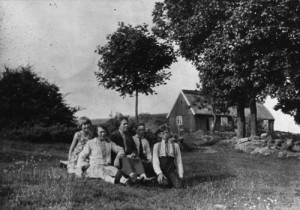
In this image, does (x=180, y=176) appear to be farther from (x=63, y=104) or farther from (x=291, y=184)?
Result: (x=63, y=104)

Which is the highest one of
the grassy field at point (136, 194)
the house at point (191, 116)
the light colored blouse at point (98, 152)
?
the house at point (191, 116)

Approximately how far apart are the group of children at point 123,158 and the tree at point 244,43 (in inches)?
593

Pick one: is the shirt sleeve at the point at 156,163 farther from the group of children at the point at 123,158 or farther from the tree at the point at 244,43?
the tree at the point at 244,43

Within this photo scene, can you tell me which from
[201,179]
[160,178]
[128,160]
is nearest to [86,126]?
[128,160]

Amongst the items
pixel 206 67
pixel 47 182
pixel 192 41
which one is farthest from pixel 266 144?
pixel 47 182

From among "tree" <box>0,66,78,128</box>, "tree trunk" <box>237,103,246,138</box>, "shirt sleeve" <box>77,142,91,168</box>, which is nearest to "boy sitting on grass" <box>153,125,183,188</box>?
"shirt sleeve" <box>77,142,91,168</box>

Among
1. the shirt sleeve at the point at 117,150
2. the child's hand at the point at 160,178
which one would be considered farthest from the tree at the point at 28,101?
the child's hand at the point at 160,178

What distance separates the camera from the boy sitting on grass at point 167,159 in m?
10.2

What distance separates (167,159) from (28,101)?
15.6m

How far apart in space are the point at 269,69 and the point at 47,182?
19.7 metres

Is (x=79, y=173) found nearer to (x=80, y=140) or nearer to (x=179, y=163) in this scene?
(x=80, y=140)

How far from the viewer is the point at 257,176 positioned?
41.3ft

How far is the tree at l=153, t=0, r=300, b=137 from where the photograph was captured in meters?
23.4

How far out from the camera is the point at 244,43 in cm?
2384
